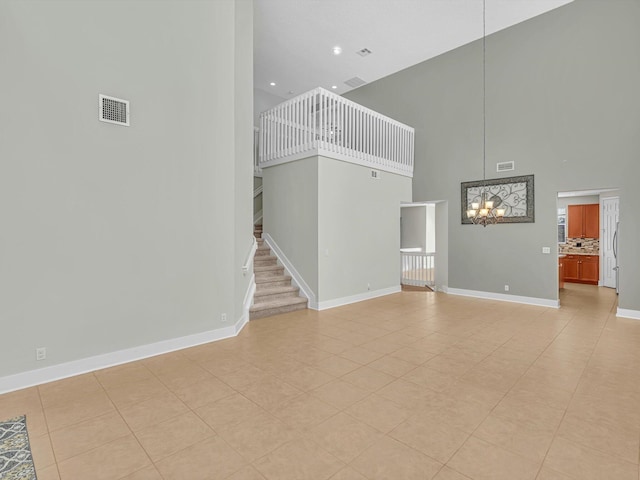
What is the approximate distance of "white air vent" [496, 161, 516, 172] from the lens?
6.86m

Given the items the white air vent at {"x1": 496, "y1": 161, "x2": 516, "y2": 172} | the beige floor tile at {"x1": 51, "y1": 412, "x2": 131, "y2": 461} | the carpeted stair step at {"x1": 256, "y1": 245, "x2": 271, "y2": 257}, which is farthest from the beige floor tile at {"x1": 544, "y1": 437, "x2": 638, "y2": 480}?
the white air vent at {"x1": 496, "y1": 161, "x2": 516, "y2": 172}

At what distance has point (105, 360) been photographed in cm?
351

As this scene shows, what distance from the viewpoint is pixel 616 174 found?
224 inches

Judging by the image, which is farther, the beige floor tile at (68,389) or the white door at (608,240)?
the white door at (608,240)

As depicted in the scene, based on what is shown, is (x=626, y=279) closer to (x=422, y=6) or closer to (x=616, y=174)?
(x=616, y=174)

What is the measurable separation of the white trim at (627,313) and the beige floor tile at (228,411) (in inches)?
257

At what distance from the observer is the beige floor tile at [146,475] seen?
6.33 feet

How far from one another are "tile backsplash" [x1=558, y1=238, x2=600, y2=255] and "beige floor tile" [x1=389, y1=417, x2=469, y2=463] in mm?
9288

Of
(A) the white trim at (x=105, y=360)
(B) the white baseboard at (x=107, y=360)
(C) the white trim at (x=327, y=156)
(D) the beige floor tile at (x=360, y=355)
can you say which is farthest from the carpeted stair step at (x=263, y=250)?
(D) the beige floor tile at (x=360, y=355)

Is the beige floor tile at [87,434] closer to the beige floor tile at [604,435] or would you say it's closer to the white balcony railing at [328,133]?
the beige floor tile at [604,435]

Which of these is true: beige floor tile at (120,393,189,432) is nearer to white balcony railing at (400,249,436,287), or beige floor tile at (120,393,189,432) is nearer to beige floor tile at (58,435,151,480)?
beige floor tile at (58,435,151,480)

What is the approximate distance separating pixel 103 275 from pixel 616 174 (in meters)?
8.06

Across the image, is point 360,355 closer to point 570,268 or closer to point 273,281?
point 273,281

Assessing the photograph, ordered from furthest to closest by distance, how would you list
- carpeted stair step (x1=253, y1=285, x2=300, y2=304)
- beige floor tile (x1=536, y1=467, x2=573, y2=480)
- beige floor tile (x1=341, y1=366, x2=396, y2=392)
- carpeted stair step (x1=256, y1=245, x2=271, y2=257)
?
carpeted stair step (x1=256, y1=245, x2=271, y2=257) < carpeted stair step (x1=253, y1=285, x2=300, y2=304) < beige floor tile (x1=341, y1=366, x2=396, y2=392) < beige floor tile (x1=536, y1=467, x2=573, y2=480)
